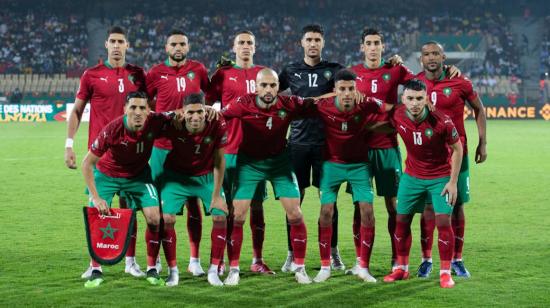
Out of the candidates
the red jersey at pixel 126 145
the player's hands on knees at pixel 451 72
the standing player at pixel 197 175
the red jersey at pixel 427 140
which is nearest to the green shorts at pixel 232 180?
the standing player at pixel 197 175

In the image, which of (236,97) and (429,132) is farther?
(236,97)

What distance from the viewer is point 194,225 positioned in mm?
7340

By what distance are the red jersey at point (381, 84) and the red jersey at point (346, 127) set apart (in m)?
0.22

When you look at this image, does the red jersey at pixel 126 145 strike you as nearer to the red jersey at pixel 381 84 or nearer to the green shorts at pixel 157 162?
the green shorts at pixel 157 162

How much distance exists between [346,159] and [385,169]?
1.35ft

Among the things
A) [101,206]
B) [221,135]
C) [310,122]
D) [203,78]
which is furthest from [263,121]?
[101,206]

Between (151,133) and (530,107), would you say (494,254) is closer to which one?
(151,133)

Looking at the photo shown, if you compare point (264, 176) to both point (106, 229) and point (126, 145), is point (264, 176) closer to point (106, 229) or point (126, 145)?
point (126, 145)

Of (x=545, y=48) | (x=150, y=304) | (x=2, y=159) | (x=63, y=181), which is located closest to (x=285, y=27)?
(x=545, y=48)

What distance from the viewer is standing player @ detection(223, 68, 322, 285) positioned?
705 cm

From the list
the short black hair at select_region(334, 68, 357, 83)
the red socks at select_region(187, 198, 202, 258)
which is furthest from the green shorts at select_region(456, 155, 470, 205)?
the red socks at select_region(187, 198, 202, 258)

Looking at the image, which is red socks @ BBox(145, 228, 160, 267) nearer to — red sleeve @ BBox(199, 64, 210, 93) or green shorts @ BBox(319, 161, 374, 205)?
green shorts @ BBox(319, 161, 374, 205)

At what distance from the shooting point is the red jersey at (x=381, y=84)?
7.45m

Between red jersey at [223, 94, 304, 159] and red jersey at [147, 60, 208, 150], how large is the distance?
0.55m
